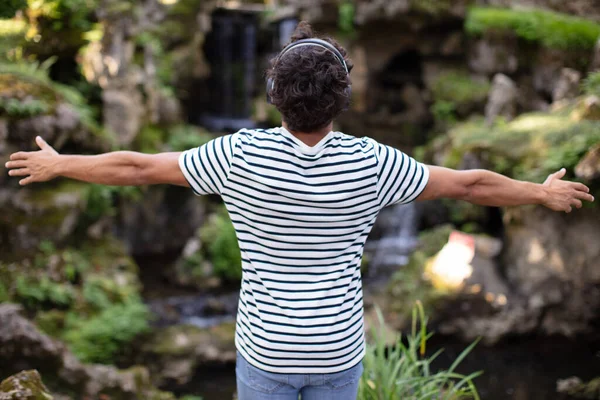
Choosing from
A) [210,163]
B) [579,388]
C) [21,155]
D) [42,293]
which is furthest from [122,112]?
[210,163]

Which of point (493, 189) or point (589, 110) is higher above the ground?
point (589, 110)

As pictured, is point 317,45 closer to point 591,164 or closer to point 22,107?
point 591,164

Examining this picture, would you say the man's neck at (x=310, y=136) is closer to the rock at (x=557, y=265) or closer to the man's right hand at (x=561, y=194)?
the man's right hand at (x=561, y=194)

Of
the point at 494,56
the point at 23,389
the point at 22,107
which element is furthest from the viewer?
the point at 494,56

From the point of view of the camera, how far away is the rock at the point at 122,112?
30.9ft

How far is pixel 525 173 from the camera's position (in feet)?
20.7

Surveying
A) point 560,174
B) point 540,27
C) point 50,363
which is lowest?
point 50,363

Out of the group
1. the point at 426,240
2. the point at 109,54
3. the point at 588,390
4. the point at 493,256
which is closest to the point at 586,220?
the point at 493,256

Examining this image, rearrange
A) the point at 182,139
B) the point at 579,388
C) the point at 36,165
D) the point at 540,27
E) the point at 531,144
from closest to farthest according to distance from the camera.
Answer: the point at 36,165
the point at 579,388
the point at 531,144
the point at 182,139
the point at 540,27

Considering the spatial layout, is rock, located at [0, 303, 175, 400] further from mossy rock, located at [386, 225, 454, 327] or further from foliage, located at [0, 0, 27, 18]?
mossy rock, located at [386, 225, 454, 327]

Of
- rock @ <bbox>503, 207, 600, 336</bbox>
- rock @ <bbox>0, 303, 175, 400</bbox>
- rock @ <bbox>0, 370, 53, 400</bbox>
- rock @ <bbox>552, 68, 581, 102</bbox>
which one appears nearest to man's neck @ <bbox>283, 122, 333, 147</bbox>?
rock @ <bbox>0, 370, 53, 400</bbox>

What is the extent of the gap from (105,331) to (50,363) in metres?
2.38

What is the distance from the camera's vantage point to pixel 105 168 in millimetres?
2002

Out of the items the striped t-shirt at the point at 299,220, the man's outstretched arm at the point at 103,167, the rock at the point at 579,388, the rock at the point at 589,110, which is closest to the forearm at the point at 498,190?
the striped t-shirt at the point at 299,220
